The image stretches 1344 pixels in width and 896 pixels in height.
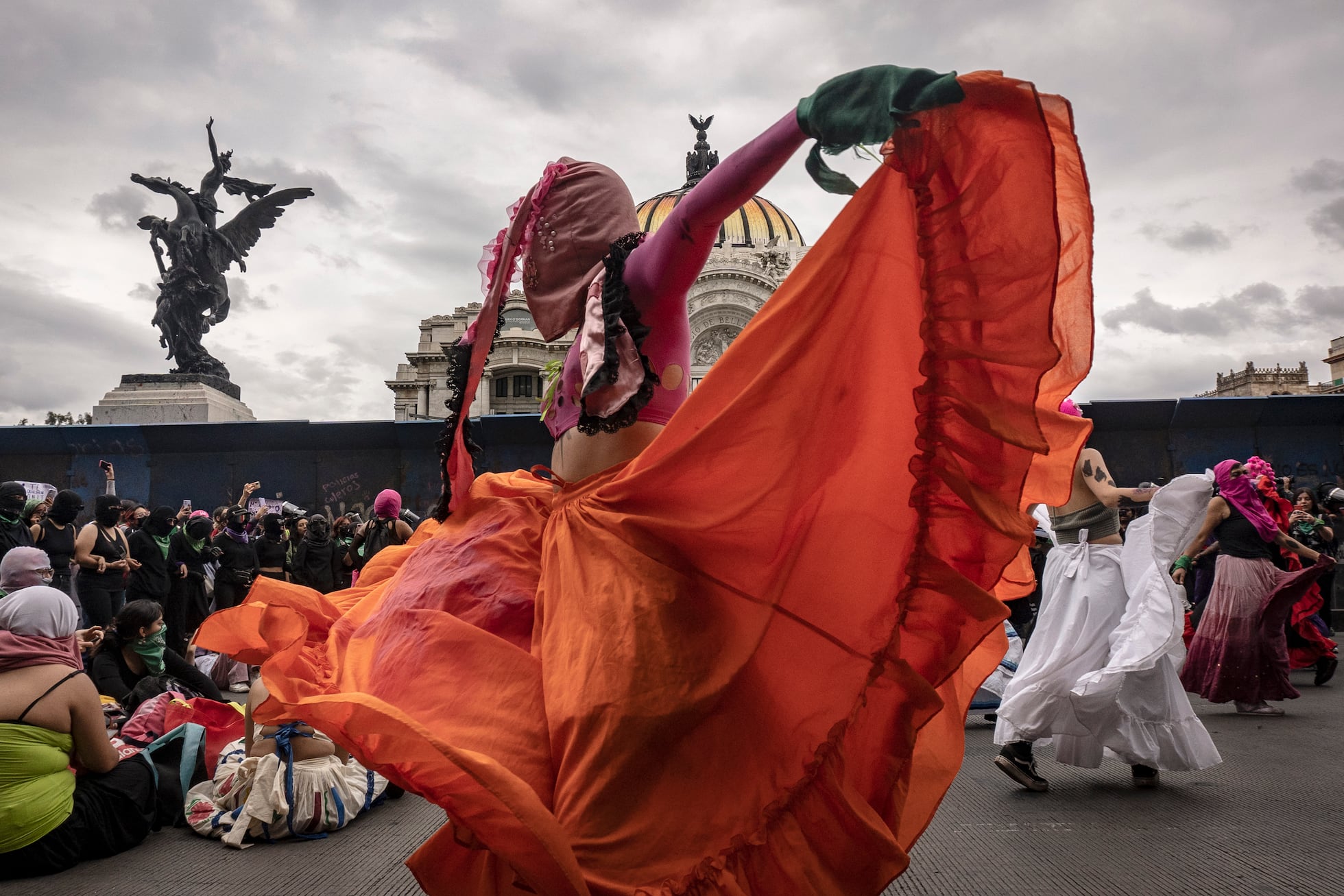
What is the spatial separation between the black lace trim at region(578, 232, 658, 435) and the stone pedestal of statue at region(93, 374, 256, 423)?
17.0 m

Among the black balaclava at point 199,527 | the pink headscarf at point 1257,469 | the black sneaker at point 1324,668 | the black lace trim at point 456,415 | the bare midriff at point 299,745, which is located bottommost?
the black sneaker at point 1324,668

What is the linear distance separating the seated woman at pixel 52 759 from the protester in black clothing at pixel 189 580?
492 centimetres

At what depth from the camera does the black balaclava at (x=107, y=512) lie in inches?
291

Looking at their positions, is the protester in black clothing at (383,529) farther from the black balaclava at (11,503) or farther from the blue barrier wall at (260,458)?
the blue barrier wall at (260,458)

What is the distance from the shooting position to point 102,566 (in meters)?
7.11

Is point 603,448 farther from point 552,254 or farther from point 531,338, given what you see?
point 531,338

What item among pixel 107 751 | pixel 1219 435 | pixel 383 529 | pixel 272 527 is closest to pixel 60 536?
pixel 272 527

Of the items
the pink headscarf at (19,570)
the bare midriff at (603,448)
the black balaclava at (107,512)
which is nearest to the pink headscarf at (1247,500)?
the bare midriff at (603,448)

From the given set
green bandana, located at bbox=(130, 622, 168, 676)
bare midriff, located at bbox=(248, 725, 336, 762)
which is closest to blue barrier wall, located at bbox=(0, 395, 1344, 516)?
green bandana, located at bbox=(130, 622, 168, 676)

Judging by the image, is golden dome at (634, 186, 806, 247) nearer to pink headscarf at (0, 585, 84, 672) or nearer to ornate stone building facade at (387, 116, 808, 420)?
ornate stone building facade at (387, 116, 808, 420)

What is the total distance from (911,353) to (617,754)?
3.29 ft

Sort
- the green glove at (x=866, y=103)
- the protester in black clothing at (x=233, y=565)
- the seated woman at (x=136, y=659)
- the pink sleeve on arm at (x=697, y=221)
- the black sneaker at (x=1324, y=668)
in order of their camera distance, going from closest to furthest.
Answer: the green glove at (x=866, y=103) < the pink sleeve on arm at (x=697, y=221) < the seated woman at (x=136, y=659) < the black sneaker at (x=1324, y=668) < the protester in black clothing at (x=233, y=565)

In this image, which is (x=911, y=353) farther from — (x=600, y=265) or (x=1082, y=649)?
(x=1082, y=649)

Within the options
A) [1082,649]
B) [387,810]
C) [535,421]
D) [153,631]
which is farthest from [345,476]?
[1082,649]
